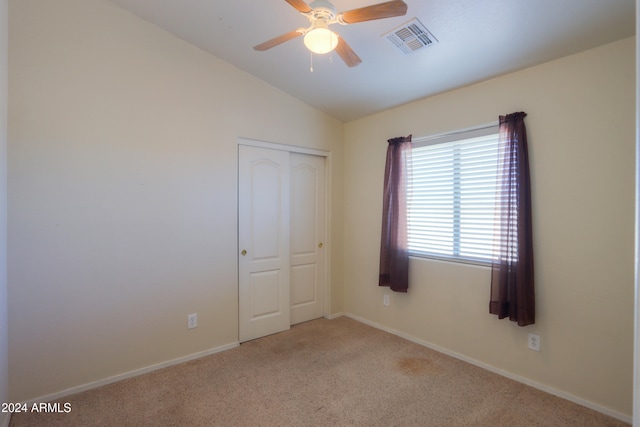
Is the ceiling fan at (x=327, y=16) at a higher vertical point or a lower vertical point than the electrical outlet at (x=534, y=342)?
higher

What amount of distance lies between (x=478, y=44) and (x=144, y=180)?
2.85 meters

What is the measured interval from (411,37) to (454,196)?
147 cm

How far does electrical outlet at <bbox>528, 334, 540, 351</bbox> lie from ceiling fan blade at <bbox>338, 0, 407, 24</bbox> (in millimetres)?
2519

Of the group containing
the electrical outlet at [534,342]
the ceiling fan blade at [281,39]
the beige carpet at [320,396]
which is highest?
the ceiling fan blade at [281,39]

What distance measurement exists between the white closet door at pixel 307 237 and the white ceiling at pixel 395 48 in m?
0.94

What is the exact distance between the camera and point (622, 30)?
1938 millimetres

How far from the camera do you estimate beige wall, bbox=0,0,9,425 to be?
1912 mm

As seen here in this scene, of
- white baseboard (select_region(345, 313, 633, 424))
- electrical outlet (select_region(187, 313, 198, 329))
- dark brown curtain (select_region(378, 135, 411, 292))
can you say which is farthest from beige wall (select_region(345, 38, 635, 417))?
electrical outlet (select_region(187, 313, 198, 329))

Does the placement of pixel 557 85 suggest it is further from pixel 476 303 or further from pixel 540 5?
pixel 476 303

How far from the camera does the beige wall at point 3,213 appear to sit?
191 centimetres

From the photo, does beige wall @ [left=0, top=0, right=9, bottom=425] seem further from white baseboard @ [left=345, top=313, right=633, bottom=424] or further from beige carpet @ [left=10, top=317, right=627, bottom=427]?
white baseboard @ [left=345, top=313, right=633, bottom=424]

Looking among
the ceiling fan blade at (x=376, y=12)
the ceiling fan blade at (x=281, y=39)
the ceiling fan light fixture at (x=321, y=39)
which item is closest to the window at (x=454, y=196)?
the ceiling fan blade at (x=376, y=12)

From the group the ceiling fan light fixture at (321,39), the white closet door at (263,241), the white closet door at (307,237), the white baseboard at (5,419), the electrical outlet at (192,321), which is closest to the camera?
the ceiling fan light fixture at (321,39)

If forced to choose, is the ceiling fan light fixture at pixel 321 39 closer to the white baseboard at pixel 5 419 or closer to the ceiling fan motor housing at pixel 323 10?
the ceiling fan motor housing at pixel 323 10
